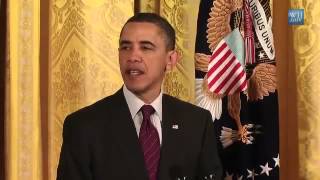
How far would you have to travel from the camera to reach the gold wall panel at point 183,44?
1867mm

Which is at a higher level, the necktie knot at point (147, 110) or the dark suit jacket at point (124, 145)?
the necktie knot at point (147, 110)

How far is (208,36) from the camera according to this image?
185 centimetres

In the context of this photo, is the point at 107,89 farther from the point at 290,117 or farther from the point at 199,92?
the point at 290,117

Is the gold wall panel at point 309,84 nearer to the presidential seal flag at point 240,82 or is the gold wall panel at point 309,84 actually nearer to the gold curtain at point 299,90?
the gold curtain at point 299,90

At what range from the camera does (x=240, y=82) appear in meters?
1.81

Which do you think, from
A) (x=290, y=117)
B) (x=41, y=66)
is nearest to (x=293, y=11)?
(x=290, y=117)

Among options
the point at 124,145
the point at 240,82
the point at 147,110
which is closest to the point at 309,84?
the point at 240,82

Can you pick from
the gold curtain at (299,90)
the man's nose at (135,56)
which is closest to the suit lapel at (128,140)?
the man's nose at (135,56)

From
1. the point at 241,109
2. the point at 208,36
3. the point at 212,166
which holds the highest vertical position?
the point at 208,36

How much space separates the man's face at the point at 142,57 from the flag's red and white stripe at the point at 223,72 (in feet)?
1.74

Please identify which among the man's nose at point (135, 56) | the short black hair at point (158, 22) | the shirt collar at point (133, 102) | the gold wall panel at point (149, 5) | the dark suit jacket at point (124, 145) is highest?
the gold wall panel at point (149, 5)

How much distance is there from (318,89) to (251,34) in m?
0.33

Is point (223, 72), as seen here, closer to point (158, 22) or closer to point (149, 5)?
point (149, 5)

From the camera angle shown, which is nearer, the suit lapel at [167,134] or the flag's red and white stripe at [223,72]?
the suit lapel at [167,134]
